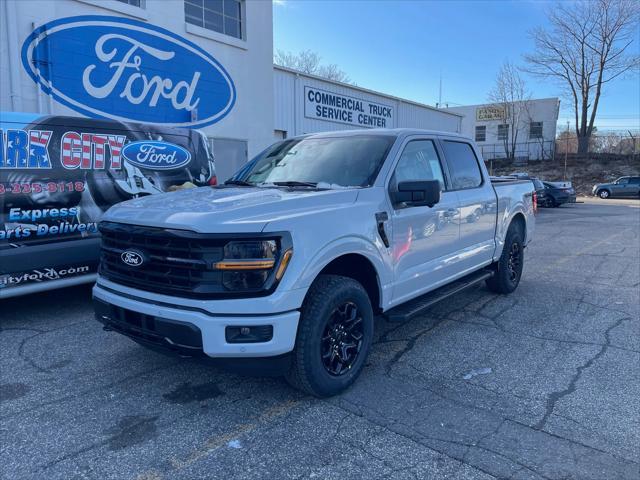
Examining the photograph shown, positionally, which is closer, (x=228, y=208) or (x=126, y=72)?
(x=228, y=208)

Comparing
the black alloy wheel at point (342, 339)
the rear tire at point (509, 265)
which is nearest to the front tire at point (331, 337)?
the black alloy wheel at point (342, 339)

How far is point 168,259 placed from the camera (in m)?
3.18

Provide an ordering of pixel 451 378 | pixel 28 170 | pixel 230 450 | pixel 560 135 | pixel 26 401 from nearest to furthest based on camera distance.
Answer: pixel 230 450, pixel 26 401, pixel 451 378, pixel 28 170, pixel 560 135

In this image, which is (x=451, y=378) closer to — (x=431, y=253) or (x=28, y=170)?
(x=431, y=253)

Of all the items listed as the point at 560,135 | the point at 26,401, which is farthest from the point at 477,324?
the point at 560,135

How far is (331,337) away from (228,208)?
1.18m

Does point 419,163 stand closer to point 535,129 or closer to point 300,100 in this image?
point 300,100

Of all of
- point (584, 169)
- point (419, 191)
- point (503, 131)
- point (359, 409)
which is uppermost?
point (503, 131)

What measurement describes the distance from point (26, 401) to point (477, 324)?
422cm

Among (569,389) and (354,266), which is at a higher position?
(354,266)

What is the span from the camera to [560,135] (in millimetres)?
48875

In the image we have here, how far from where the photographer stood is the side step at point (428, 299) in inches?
162

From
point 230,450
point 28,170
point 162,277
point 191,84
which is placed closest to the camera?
point 230,450

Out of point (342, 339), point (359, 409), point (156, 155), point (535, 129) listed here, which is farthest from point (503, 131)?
point (359, 409)
